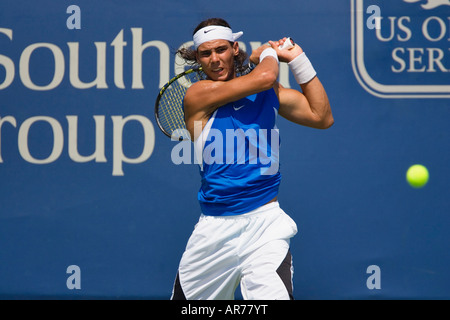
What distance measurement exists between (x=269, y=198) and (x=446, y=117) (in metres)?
1.75

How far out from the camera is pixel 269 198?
256cm

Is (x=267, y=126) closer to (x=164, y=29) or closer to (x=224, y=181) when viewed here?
(x=224, y=181)

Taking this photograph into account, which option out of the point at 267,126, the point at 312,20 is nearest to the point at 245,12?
the point at 312,20

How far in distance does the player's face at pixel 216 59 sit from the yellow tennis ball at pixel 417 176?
1.57 metres

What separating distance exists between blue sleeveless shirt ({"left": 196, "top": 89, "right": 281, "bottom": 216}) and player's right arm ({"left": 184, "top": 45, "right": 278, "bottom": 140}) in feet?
0.20

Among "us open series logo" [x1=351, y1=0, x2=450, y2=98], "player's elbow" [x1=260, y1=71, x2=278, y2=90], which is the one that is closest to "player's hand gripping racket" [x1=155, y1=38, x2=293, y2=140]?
"player's elbow" [x1=260, y1=71, x2=278, y2=90]

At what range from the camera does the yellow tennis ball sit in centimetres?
371

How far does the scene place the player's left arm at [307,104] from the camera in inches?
108

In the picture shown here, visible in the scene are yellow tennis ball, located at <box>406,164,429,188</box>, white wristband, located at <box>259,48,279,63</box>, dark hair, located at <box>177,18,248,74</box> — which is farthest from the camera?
yellow tennis ball, located at <box>406,164,429,188</box>

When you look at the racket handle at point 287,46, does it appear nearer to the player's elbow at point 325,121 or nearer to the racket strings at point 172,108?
the player's elbow at point 325,121

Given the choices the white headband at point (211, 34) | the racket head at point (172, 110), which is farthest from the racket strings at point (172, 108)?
the white headband at point (211, 34)

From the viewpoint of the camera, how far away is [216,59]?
265 cm

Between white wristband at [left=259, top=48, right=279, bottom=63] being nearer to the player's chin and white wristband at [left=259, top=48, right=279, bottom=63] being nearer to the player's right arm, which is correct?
the player's right arm

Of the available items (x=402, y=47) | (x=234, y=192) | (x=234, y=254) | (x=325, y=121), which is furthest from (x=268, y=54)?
(x=402, y=47)
